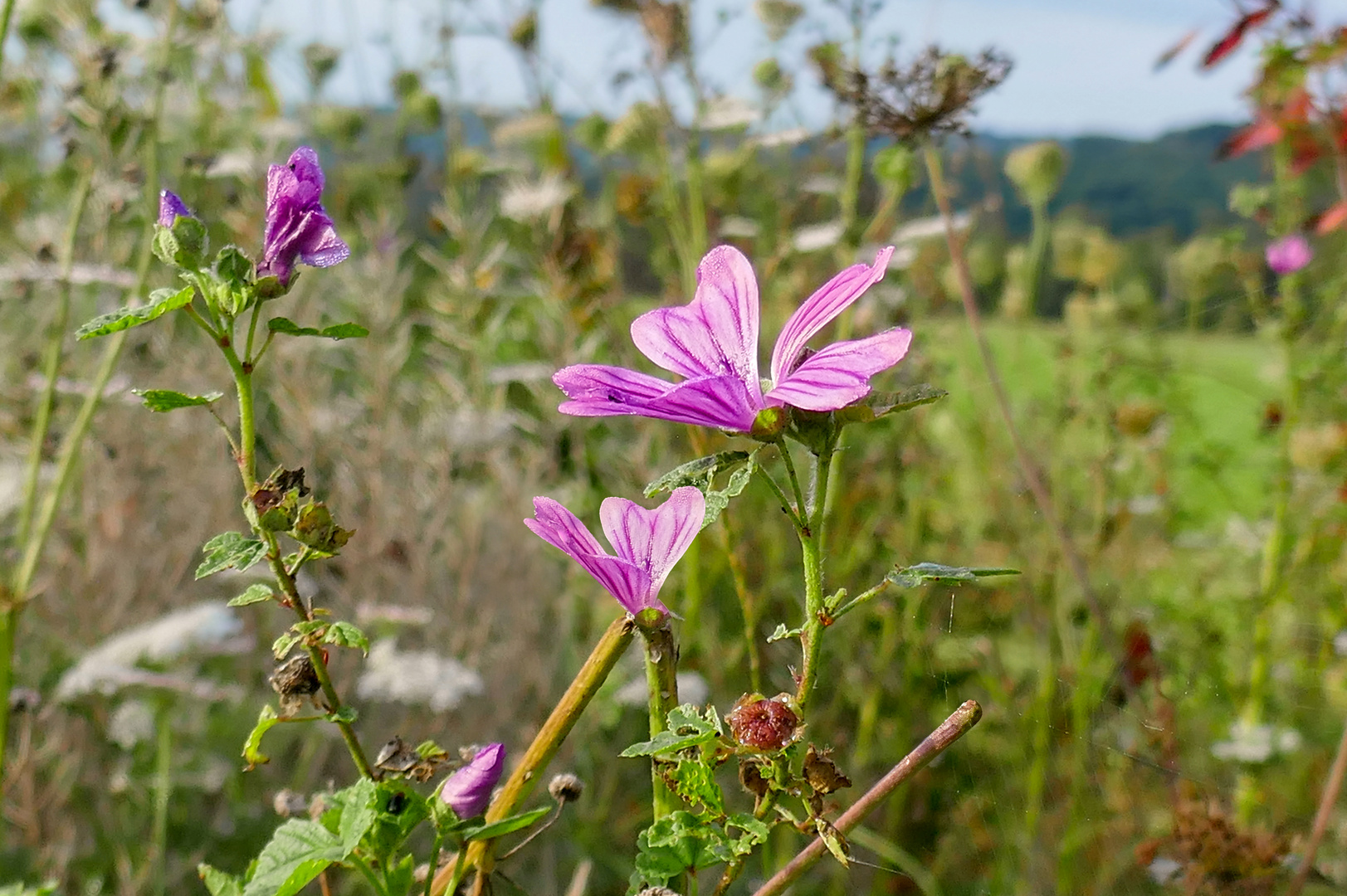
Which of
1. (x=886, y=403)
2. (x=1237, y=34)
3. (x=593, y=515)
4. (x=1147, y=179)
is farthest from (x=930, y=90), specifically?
(x=1147, y=179)

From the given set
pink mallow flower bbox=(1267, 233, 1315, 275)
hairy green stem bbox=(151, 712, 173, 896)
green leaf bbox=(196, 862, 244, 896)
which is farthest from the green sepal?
A: pink mallow flower bbox=(1267, 233, 1315, 275)

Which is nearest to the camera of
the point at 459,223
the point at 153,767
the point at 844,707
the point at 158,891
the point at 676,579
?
the point at 158,891

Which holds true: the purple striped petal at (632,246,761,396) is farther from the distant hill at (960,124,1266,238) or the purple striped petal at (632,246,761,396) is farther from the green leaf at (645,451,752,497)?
the distant hill at (960,124,1266,238)

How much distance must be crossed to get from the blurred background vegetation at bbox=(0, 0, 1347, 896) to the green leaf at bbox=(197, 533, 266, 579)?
49 centimetres

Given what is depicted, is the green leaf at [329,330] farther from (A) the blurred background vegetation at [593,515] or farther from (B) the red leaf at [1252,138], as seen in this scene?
(B) the red leaf at [1252,138]

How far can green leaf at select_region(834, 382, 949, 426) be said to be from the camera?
263 millimetres

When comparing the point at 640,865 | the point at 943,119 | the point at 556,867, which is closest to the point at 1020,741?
the point at 556,867

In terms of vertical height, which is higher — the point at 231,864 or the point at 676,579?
the point at 676,579

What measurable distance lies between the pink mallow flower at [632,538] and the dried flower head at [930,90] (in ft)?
1.69

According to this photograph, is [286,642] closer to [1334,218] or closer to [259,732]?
[259,732]

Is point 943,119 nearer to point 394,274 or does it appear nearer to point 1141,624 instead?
point 1141,624

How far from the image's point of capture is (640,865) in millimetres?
303

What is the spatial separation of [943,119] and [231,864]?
101 centimetres

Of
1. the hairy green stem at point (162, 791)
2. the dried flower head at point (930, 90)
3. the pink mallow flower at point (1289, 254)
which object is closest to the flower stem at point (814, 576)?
the dried flower head at point (930, 90)
